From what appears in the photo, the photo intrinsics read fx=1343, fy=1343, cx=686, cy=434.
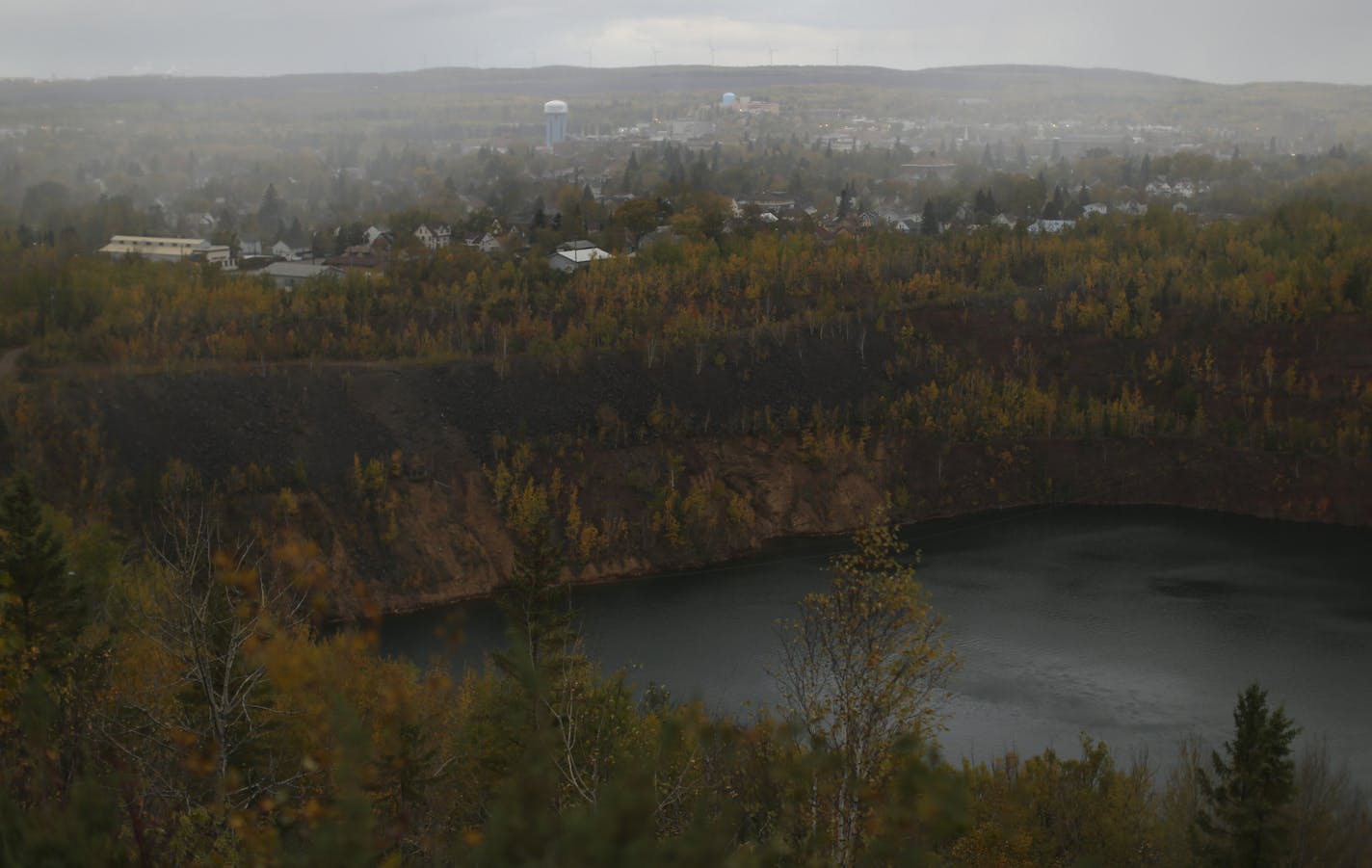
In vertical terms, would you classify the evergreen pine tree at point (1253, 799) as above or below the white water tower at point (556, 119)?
below

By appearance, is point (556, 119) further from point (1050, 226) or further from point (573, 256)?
point (573, 256)

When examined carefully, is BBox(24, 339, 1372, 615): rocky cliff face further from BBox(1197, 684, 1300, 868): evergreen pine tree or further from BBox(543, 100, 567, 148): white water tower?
BBox(543, 100, 567, 148): white water tower

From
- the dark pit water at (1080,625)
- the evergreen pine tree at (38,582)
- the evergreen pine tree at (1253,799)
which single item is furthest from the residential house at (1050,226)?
the evergreen pine tree at (38,582)

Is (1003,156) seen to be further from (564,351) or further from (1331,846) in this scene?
(1331,846)

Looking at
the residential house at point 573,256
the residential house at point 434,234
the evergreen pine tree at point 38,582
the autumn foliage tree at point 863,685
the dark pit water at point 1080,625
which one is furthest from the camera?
the residential house at point 434,234

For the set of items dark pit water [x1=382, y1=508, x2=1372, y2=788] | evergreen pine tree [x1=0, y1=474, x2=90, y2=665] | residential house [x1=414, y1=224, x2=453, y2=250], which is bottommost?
dark pit water [x1=382, y1=508, x2=1372, y2=788]

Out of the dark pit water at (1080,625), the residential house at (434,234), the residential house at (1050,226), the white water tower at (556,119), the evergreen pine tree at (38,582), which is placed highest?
the white water tower at (556,119)

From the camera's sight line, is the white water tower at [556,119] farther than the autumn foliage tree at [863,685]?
Yes

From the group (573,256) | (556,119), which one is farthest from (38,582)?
(556,119)

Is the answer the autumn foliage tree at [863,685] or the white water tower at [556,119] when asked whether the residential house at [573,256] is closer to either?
the autumn foliage tree at [863,685]

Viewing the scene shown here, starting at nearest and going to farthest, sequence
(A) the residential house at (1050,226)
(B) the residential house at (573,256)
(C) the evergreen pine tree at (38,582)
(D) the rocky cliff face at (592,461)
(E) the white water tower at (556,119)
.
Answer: (C) the evergreen pine tree at (38,582) < (D) the rocky cliff face at (592,461) < (B) the residential house at (573,256) < (A) the residential house at (1050,226) < (E) the white water tower at (556,119)

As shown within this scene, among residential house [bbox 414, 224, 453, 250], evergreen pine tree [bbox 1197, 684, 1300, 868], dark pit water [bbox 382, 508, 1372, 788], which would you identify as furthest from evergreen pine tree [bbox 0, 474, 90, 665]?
residential house [bbox 414, 224, 453, 250]
